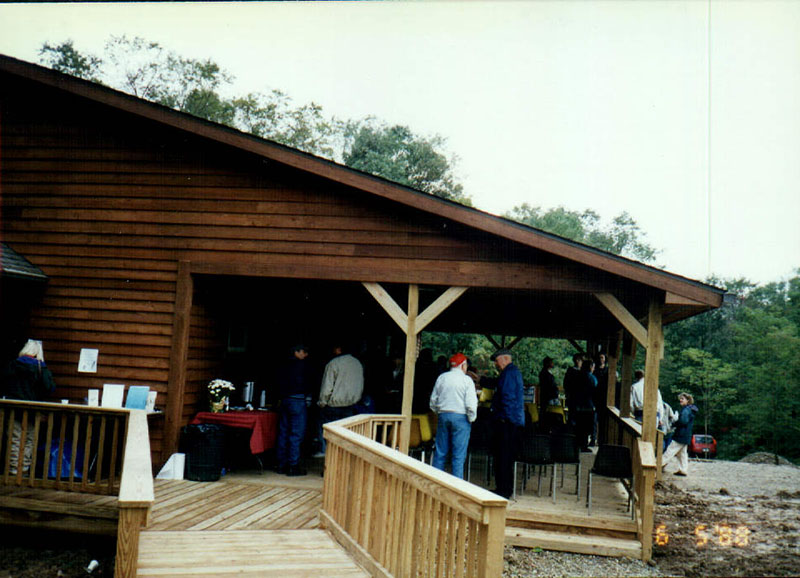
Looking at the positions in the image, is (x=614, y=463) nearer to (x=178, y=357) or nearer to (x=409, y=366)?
(x=409, y=366)

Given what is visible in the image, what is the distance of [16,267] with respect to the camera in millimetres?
8797

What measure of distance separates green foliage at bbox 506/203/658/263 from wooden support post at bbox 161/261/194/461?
49276 millimetres

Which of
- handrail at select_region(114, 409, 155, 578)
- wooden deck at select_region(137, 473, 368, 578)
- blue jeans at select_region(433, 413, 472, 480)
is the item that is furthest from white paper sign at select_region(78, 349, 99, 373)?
handrail at select_region(114, 409, 155, 578)

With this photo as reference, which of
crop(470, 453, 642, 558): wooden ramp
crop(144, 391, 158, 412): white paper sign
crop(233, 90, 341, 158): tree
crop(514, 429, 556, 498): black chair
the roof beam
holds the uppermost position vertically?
crop(233, 90, 341, 158): tree

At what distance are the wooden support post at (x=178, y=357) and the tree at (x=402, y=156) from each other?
28834 mm

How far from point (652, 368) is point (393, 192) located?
11.9ft

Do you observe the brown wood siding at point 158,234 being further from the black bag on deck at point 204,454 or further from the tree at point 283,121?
the tree at point 283,121

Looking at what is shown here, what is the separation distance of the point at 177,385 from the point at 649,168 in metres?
58.3

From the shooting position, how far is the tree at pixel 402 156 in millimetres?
38062

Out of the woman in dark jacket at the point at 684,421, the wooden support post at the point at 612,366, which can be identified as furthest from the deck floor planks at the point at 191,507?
the woman in dark jacket at the point at 684,421

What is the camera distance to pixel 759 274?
56.7 meters

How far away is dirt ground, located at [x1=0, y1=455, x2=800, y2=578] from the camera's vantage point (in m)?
7.12

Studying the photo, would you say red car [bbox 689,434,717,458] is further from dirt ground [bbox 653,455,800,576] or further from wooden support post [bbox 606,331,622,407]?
wooden support post [bbox 606,331,622,407]


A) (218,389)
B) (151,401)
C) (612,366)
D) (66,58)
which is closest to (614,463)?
(218,389)
